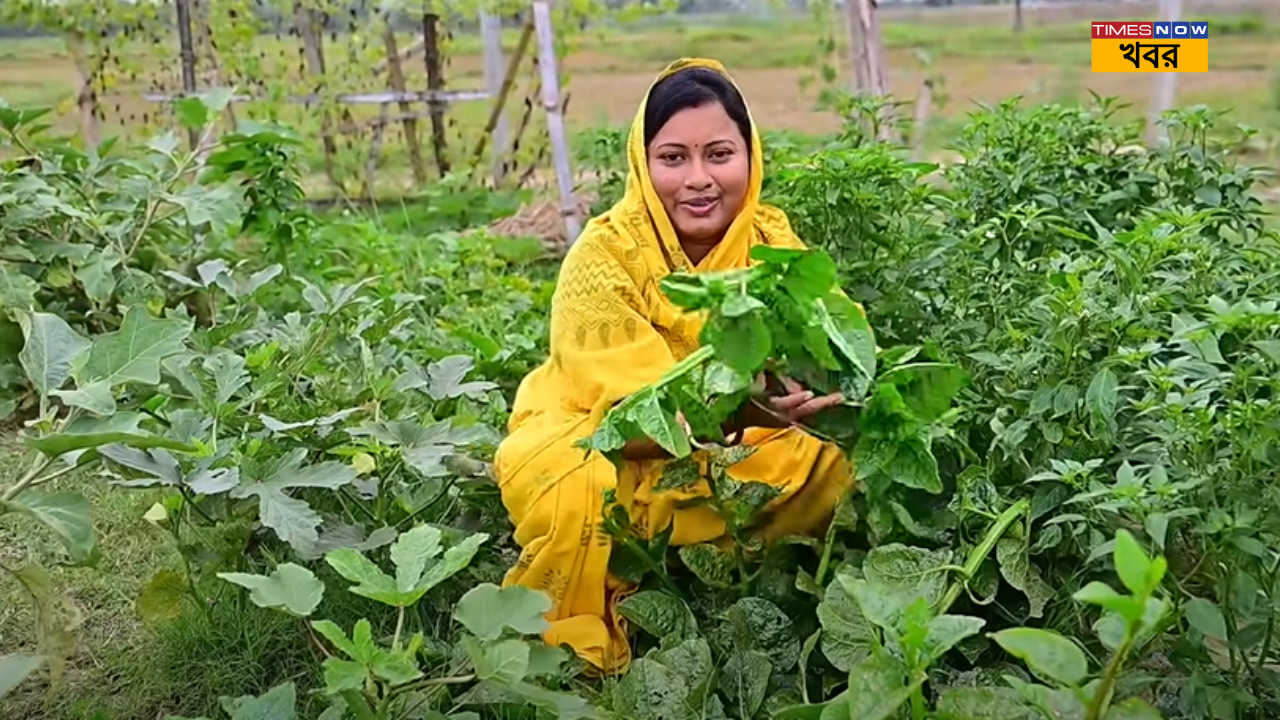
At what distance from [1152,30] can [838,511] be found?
98.7 inches

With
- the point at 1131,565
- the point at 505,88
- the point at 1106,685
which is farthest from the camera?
the point at 505,88

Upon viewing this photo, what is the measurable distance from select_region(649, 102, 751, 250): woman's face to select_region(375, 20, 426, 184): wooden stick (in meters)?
4.25

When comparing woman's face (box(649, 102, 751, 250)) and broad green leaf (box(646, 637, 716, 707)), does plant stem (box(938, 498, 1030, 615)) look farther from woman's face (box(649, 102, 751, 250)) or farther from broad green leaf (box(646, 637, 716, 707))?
woman's face (box(649, 102, 751, 250))

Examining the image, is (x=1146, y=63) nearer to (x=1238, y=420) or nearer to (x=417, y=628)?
(x=1238, y=420)

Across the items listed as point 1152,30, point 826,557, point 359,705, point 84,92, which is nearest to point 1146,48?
point 1152,30

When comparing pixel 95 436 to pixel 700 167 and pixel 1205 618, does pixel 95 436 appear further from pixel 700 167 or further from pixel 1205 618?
pixel 1205 618

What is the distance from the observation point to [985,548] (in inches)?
64.4

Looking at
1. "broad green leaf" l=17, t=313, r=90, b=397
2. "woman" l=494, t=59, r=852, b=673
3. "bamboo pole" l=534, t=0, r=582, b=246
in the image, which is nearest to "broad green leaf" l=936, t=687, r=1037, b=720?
"woman" l=494, t=59, r=852, b=673

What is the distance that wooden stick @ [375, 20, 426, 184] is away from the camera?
616cm

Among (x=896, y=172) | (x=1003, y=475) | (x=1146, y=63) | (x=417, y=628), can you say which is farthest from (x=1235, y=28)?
(x=417, y=628)

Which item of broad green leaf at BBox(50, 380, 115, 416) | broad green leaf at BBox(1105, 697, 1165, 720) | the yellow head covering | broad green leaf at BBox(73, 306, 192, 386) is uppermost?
the yellow head covering

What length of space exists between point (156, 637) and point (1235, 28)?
532 cm

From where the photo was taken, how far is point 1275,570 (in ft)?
4.89

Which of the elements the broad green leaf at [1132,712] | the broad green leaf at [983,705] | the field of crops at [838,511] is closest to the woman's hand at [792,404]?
the field of crops at [838,511]
